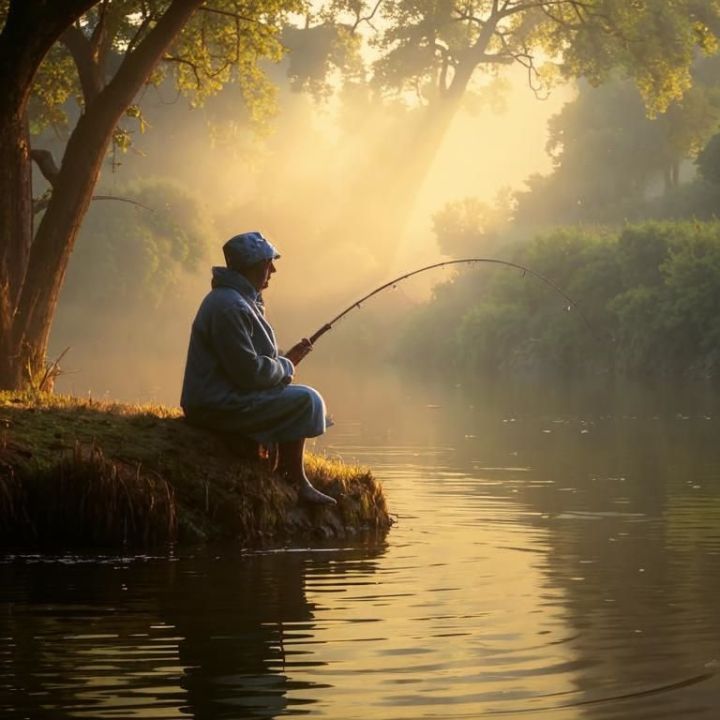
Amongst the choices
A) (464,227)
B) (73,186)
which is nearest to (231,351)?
(73,186)

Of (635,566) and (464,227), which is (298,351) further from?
(464,227)

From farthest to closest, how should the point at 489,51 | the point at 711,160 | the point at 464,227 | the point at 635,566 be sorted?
the point at 464,227 → the point at 711,160 → the point at 489,51 → the point at 635,566

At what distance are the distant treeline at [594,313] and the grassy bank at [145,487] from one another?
3084 cm

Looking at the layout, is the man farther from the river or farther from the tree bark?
the tree bark

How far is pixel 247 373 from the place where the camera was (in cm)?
1066

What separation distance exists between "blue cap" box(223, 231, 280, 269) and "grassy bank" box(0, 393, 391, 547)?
3.71 ft

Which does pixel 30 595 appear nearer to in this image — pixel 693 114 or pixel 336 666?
pixel 336 666

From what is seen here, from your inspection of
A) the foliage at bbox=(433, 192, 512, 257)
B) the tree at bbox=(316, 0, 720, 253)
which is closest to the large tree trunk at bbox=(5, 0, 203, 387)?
the tree at bbox=(316, 0, 720, 253)

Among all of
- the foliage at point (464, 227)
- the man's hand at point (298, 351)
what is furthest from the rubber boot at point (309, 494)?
the foliage at point (464, 227)

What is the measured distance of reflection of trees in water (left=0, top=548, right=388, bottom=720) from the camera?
246 inches

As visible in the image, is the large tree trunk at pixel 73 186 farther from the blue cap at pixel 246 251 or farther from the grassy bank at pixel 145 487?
the blue cap at pixel 246 251

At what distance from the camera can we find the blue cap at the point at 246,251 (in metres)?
10.9

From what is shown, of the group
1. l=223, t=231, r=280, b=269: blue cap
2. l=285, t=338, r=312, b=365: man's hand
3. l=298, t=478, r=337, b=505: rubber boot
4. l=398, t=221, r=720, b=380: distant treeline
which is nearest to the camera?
l=223, t=231, r=280, b=269: blue cap

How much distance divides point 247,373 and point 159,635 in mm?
3358
